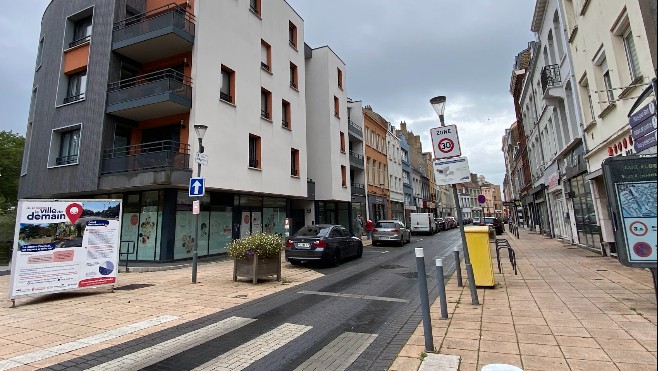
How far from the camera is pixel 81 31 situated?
1828 cm

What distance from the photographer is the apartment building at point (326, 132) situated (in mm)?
26109

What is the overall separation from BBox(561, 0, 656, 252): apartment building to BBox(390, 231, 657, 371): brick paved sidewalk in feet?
10.2

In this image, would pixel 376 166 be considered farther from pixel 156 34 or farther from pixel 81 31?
pixel 81 31

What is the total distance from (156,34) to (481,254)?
15525mm

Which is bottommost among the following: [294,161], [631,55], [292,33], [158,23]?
[631,55]

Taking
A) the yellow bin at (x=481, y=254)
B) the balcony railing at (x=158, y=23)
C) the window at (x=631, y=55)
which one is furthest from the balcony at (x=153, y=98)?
the window at (x=631, y=55)

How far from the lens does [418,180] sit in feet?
188

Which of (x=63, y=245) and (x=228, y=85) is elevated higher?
(x=228, y=85)

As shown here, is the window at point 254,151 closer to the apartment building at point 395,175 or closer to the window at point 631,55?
the window at point 631,55

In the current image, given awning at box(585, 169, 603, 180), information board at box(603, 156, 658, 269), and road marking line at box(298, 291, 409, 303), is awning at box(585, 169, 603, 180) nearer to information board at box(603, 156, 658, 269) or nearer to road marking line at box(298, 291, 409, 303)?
road marking line at box(298, 291, 409, 303)

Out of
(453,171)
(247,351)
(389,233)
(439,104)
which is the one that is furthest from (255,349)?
(389,233)

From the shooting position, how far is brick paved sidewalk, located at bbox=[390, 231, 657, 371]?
12.4ft

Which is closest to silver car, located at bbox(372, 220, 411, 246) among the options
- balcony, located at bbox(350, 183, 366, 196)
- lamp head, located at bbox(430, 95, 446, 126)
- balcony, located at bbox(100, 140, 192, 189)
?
balcony, located at bbox(350, 183, 366, 196)

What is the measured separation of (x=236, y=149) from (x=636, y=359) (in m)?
15.7
